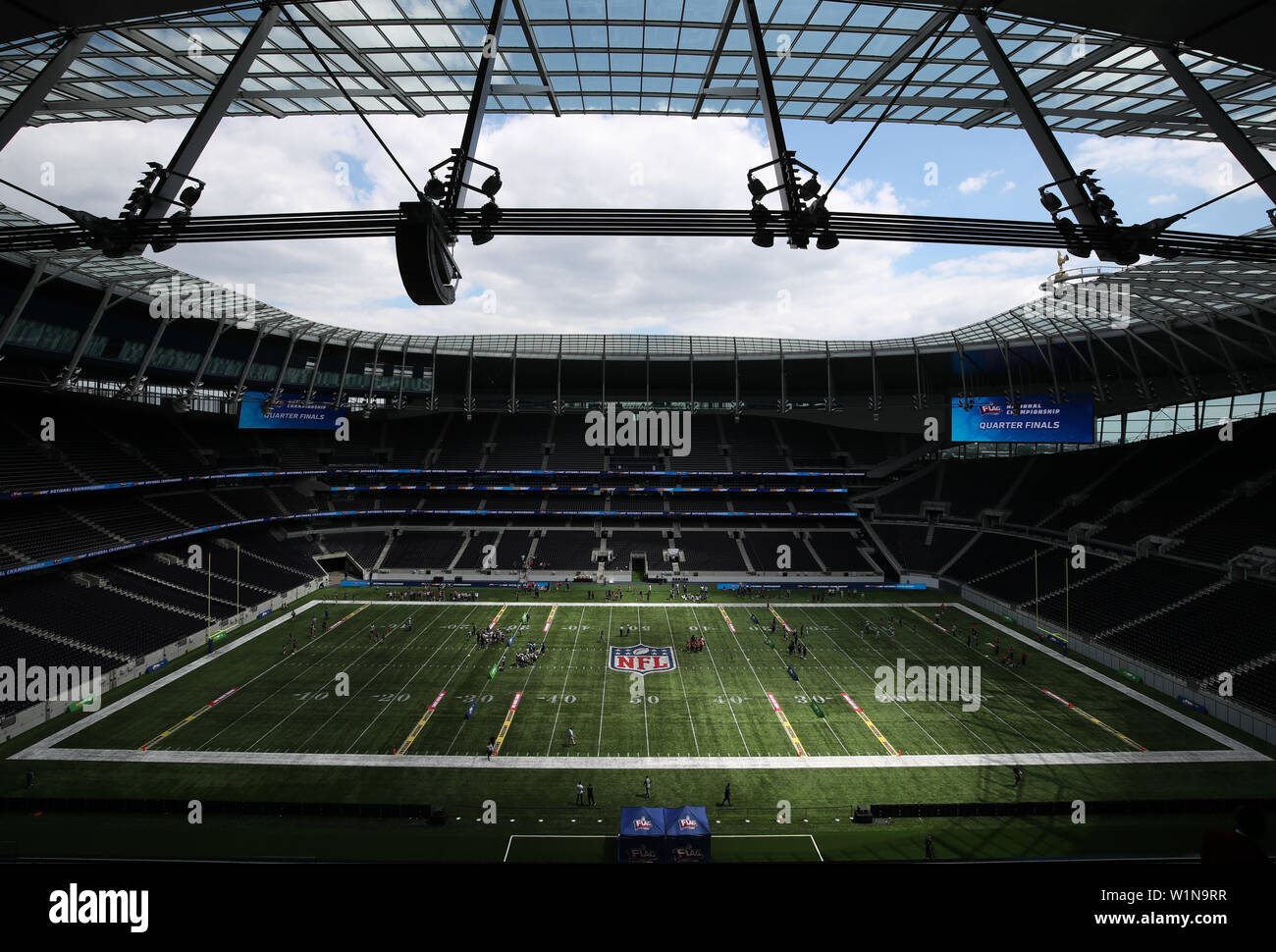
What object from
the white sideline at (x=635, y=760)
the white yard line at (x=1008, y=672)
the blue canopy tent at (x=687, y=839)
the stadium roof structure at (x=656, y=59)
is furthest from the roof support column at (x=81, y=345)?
the white yard line at (x=1008, y=672)

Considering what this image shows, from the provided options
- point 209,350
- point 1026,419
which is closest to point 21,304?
point 209,350

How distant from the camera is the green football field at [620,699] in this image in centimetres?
2138

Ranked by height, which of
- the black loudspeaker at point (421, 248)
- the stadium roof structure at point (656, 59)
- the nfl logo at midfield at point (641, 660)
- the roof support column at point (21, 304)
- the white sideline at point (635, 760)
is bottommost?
the white sideline at point (635, 760)

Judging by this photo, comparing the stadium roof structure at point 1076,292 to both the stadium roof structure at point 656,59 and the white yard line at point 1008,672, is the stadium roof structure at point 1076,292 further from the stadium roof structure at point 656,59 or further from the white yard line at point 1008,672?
the white yard line at point 1008,672

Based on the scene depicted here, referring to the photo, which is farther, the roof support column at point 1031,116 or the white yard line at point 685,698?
the white yard line at point 685,698

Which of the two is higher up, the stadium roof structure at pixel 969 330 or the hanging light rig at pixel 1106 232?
the stadium roof structure at pixel 969 330

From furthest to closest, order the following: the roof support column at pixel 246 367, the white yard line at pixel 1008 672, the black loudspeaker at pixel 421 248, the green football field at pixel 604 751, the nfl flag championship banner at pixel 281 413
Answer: the roof support column at pixel 246 367 < the nfl flag championship banner at pixel 281 413 < the white yard line at pixel 1008 672 < the green football field at pixel 604 751 < the black loudspeaker at pixel 421 248

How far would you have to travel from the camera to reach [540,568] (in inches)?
1873

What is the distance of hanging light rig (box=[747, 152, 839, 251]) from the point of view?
22.5 feet

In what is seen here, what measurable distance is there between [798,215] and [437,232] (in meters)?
4.03

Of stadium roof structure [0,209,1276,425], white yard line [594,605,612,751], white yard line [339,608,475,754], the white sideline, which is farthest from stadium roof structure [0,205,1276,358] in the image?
white yard line [594,605,612,751]

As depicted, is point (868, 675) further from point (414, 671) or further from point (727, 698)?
point (414, 671)
